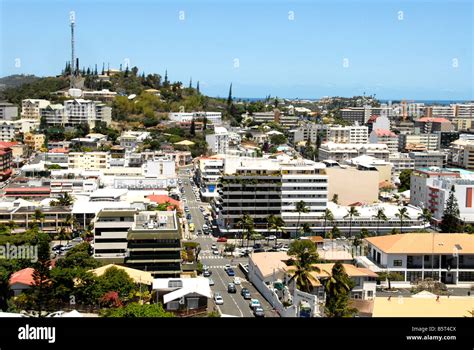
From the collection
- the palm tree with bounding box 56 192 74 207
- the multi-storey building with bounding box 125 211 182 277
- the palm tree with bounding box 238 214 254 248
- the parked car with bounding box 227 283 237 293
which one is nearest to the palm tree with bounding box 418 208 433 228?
the palm tree with bounding box 238 214 254 248

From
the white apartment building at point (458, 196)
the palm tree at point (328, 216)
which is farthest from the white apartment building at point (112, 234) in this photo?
the white apartment building at point (458, 196)

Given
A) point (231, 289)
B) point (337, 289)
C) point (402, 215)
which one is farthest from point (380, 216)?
point (337, 289)

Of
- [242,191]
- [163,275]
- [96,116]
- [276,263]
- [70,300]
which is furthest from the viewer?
[96,116]

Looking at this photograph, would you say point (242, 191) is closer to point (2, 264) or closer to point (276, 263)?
point (276, 263)

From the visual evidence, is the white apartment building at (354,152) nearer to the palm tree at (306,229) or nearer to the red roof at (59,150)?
the red roof at (59,150)

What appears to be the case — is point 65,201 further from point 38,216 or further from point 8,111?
point 8,111

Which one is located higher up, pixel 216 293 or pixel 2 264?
pixel 2 264
